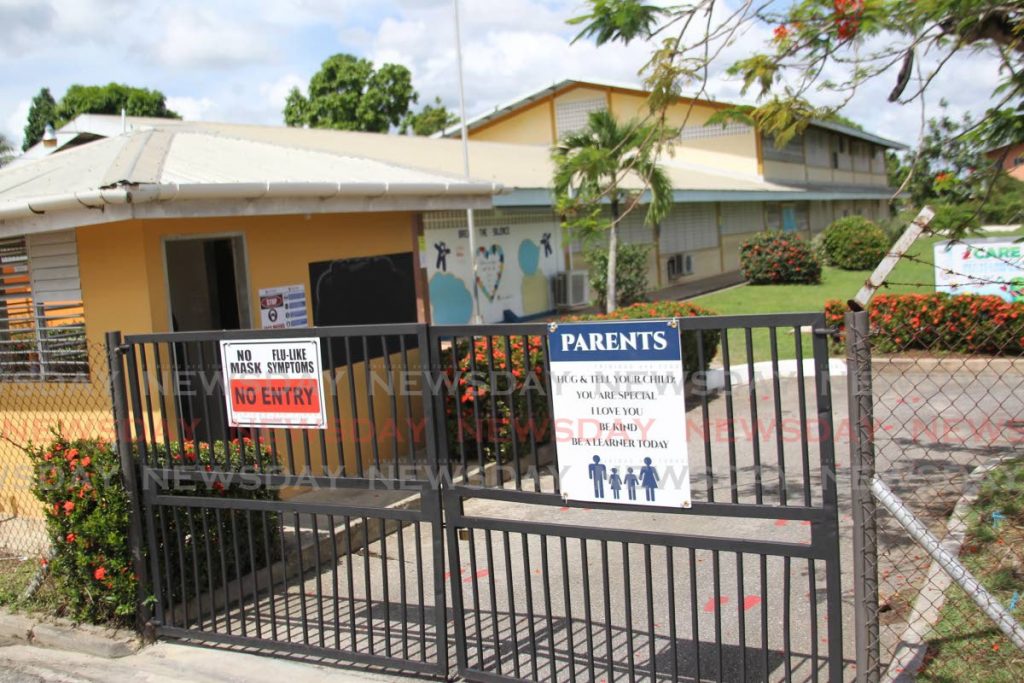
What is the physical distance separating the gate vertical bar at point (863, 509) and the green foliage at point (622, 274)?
713 inches

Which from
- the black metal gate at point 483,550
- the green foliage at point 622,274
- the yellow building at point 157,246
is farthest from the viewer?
the green foliage at point 622,274

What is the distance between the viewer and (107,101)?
42.5 m

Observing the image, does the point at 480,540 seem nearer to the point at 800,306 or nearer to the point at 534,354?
the point at 534,354

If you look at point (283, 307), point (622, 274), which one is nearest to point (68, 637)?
point (283, 307)

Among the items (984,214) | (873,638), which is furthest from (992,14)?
(873,638)

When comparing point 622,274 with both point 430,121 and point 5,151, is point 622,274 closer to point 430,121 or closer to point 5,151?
point 5,151

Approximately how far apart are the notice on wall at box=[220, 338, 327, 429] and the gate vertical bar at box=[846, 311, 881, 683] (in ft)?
8.49

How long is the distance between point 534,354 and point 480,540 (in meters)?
2.16

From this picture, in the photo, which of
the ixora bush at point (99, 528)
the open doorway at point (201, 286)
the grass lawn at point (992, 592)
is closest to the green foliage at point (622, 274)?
the open doorway at point (201, 286)

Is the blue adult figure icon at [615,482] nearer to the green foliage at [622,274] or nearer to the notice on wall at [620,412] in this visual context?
the notice on wall at [620,412]

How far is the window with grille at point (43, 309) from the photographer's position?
715cm

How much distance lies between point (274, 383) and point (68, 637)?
6.90ft

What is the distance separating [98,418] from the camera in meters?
7.21

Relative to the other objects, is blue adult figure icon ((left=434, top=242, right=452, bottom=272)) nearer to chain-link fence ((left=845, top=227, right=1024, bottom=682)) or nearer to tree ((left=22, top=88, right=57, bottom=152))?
chain-link fence ((left=845, top=227, right=1024, bottom=682))
